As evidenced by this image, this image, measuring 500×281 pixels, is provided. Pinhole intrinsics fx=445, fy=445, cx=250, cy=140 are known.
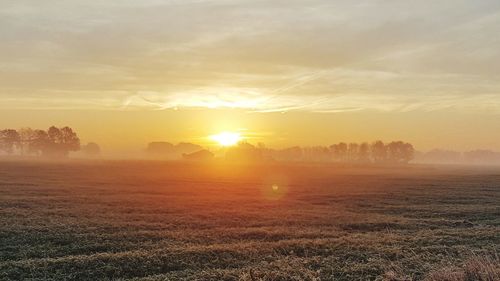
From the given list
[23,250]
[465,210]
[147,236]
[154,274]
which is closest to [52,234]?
[23,250]

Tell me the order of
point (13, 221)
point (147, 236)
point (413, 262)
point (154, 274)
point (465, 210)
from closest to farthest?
point (154, 274) → point (413, 262) → point (147, 236) → point (13, 221) → point (465, 210)

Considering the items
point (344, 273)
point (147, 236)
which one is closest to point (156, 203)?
point (147, 236)

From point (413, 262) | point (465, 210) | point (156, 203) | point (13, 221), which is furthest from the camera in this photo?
point (156, 203)

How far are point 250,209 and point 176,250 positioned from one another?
20465 mm

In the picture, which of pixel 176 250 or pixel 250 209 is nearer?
pixel 176 250

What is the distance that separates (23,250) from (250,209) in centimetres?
2407

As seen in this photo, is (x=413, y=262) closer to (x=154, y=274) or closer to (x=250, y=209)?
(x=154, y=274)

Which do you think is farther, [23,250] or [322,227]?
[322,227]

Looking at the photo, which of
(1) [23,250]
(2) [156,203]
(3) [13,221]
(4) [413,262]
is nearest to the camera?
(4) [413,262]

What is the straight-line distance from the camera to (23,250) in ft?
82.7

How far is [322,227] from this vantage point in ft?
115

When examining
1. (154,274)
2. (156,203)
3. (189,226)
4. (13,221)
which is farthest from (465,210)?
(13,221)

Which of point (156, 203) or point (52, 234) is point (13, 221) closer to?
point (52, 234)

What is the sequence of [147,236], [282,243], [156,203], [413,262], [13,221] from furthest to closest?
[156,203], [13,221], [147,236], [282,243], [413,262]
